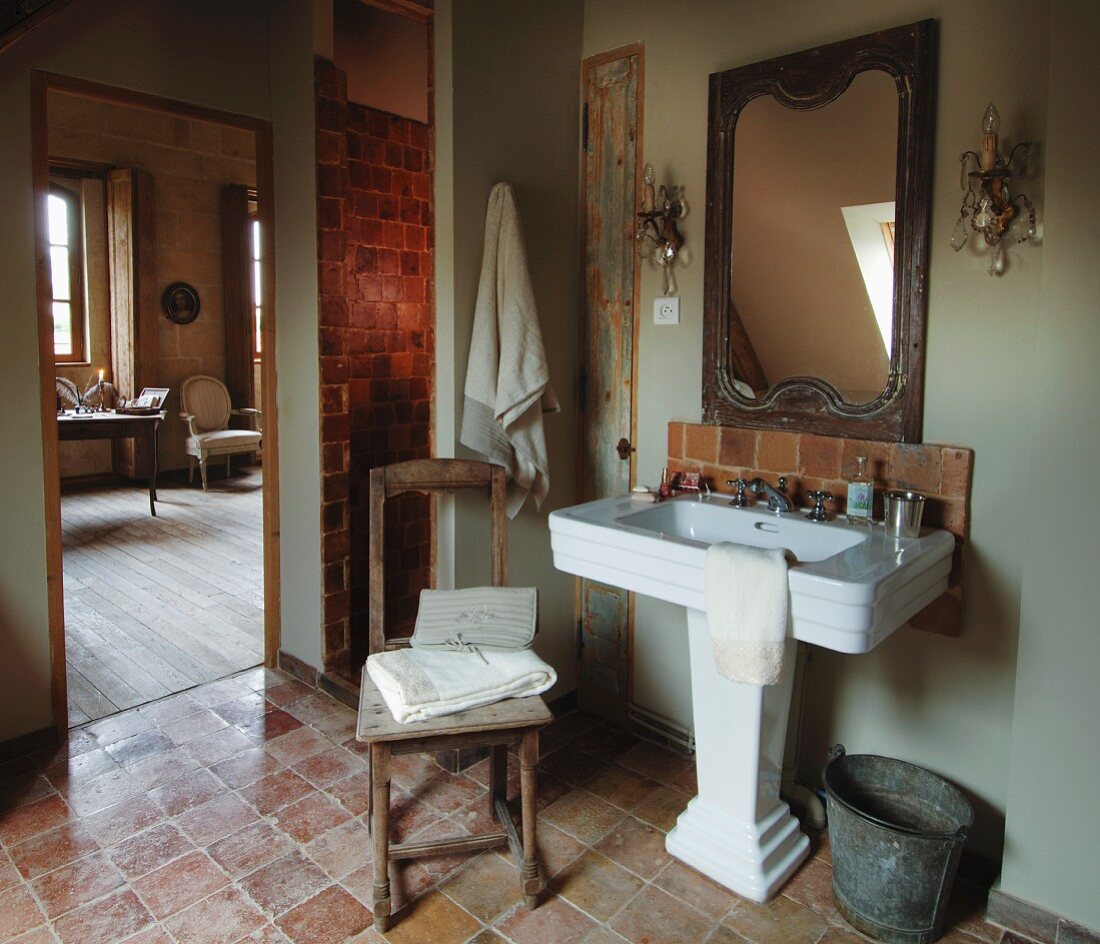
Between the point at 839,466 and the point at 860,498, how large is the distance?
15 centimetres

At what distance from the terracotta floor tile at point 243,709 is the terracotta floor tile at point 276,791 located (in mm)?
450

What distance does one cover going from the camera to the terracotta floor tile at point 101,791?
8.24 ft

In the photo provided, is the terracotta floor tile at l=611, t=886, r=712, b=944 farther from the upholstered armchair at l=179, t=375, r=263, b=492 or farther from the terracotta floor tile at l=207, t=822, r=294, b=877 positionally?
the upholstered armchair at l=179, t=375, r=263, b=492

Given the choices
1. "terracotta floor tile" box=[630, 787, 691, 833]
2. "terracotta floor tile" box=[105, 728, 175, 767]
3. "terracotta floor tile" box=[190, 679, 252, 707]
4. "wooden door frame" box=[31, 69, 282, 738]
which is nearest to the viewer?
"terracotta floor tile" box=[630, 787, 691, 833]

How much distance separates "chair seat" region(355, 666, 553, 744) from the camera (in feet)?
6.33

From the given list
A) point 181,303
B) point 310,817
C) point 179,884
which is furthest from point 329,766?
point 181,303

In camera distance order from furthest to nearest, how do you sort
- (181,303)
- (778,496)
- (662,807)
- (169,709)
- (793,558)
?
1. (181,303)
2. (169,709)
3. (662,807)
4. (778,496)
5. (793,558)

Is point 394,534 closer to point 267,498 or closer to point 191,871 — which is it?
point 267,498

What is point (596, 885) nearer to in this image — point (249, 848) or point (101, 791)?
point (249, 848)

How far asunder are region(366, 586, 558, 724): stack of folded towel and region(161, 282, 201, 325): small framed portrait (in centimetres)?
634

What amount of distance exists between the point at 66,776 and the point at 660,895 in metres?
1.88

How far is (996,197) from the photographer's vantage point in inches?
79.5

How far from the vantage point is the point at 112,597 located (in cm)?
440

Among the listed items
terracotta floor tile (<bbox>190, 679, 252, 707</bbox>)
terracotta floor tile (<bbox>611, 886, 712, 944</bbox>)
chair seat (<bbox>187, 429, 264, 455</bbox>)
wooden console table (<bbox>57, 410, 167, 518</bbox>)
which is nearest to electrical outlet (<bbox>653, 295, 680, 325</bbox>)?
terracotta floor tile (<bbox>611, 886, 712, 944</bbox>)
